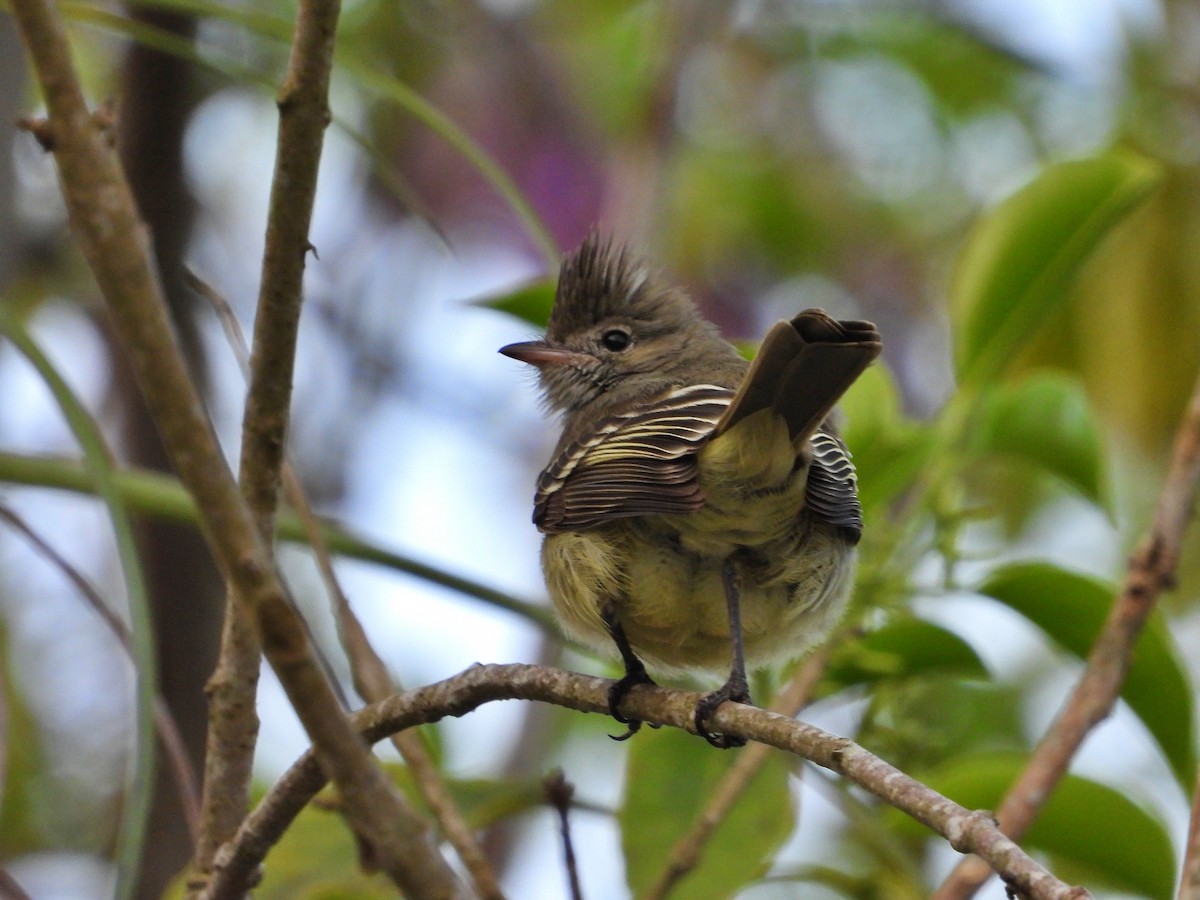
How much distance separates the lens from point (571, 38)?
6.23 m

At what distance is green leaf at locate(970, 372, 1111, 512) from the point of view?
272 cm

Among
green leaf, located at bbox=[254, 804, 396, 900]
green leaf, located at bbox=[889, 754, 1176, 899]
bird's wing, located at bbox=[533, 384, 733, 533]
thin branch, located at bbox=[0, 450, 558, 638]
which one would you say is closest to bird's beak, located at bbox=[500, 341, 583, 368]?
bird's wing, located at bbox=[533, 384, 733, 533]

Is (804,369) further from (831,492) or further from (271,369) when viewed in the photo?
(271,369)

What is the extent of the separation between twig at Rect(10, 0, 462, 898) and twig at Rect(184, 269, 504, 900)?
2.86 feet

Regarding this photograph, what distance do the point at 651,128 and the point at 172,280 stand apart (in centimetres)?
141

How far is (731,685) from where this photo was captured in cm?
203

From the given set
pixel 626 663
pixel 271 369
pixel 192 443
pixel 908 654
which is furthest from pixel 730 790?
pixel 192 443

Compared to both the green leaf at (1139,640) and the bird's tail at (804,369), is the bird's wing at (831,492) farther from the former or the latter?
the green leaf at (1139,640)

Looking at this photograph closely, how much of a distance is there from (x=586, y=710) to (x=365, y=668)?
2.18 feet

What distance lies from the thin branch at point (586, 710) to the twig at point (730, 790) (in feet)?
1.28

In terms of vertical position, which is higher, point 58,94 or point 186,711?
point 186,711

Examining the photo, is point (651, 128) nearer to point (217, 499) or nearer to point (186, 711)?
point (186, 711)

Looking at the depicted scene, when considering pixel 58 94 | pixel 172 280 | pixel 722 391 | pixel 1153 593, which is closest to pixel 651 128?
pixel 172 280

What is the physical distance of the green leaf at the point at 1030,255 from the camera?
2.84m
